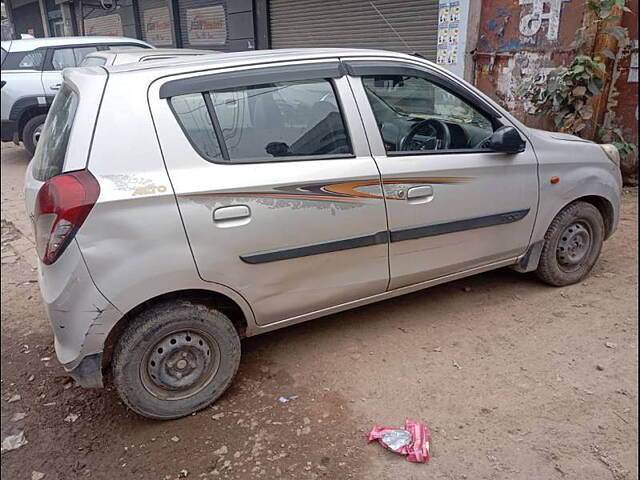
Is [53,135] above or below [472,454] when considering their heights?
above

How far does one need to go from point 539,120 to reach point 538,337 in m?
3.94

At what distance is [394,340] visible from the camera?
3.33 meters

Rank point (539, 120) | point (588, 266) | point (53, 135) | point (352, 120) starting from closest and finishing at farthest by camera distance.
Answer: point (53, 135), point (352, 120), point (588, 266), point (539, 120)

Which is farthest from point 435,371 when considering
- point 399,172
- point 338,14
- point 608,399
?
point 338,14

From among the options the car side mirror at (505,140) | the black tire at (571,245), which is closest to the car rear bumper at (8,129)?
the car side mirror at (505,140)

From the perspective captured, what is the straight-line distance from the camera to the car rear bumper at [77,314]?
7.60 ft

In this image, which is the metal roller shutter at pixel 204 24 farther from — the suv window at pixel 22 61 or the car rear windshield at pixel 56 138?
the car rear windshield at pixel 56 138

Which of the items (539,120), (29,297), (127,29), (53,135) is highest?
(127,29)

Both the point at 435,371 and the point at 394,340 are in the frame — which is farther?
the point at 394,340

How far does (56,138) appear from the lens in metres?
2.58

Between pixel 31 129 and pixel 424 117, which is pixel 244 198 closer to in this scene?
pixel 424 117

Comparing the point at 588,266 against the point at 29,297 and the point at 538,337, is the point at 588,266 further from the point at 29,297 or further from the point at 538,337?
the point at 29,297

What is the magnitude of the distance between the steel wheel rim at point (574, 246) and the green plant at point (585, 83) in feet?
8.38

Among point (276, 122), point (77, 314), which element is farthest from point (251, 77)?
point (77, 314)
